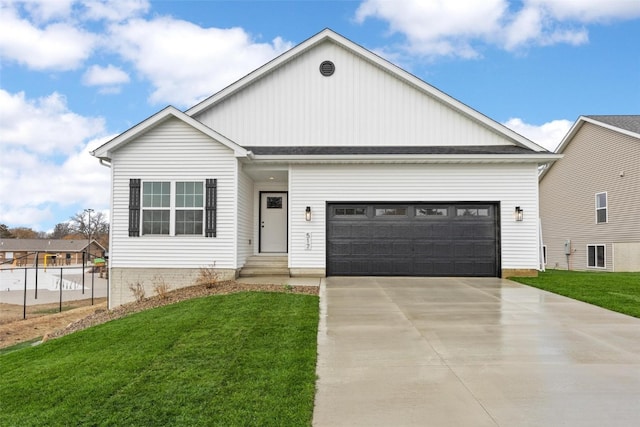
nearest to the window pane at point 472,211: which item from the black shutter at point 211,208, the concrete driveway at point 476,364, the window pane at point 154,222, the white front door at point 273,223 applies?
the concrete driveway at point 476,364

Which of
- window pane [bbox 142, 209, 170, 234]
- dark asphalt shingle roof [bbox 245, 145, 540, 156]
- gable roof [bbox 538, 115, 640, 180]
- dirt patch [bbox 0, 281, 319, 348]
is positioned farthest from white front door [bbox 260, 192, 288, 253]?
gable roof [bbox 538, 115, 640, 180]

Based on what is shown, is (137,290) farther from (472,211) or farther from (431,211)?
(472,211)

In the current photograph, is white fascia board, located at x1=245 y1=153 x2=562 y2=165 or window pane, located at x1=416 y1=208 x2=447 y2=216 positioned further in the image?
window pane, located at x1=416 y1=208 x2=447 y2=216

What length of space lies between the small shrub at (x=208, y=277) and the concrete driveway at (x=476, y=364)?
3.67 metres

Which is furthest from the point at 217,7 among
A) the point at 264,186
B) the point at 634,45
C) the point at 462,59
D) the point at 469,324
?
the point at 634,45

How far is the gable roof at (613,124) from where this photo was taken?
18450 millimetres

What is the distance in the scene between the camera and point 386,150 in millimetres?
12781

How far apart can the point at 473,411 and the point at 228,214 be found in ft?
30.6

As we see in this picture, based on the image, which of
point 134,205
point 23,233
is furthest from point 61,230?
point 134,205

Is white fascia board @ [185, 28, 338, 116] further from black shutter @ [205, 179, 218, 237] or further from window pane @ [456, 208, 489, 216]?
window pane @ [456, 208, 489, 216]

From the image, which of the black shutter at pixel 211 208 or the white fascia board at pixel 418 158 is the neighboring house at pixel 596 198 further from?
the black shutter at pixel 211 208

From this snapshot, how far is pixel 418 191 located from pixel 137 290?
8416 millimetres

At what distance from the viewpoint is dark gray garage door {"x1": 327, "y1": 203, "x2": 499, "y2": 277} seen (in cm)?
1262

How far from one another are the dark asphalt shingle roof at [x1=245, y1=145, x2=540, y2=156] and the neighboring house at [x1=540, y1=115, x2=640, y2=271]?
9.34 metres
